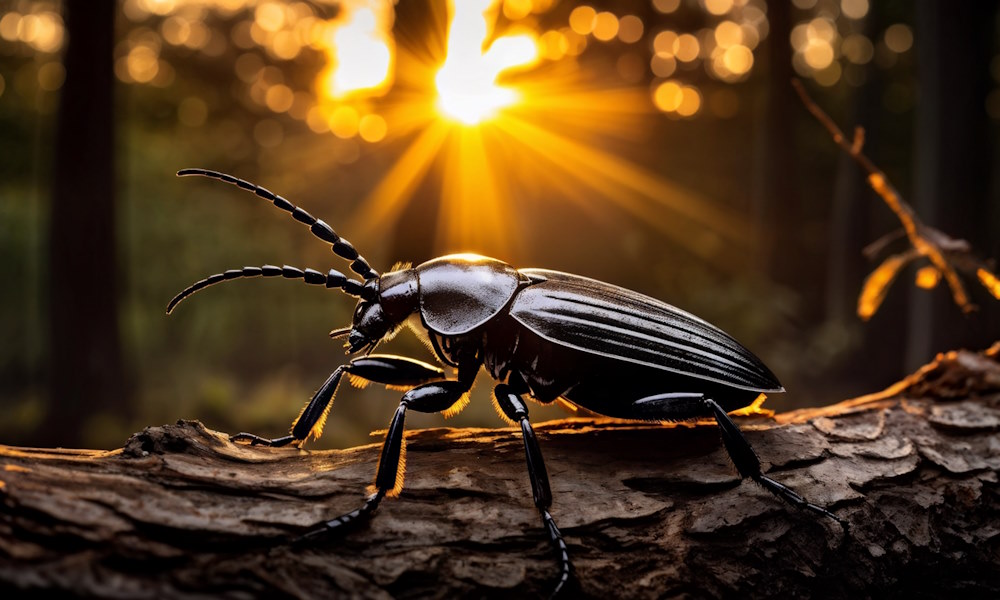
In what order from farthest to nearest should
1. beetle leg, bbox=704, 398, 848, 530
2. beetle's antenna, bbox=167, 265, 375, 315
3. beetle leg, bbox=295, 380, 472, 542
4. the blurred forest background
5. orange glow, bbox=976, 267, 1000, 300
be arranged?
the blurred forest background → orange glow, bbox=976, 267, 1000, 300 → beetle's antenna, bbox=167, 265, 375, 315 → beetle leg, bbox=704, 398, 848, 530 → beetle leg, bbox=295, 380, 472, 542

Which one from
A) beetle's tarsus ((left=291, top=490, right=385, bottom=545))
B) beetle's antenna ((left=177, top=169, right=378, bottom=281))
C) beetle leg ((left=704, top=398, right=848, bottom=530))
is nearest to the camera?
beetle's tarsus ((left=291, top=490, right=385, bottom=545))

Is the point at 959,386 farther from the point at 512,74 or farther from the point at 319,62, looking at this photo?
the point at 319,62

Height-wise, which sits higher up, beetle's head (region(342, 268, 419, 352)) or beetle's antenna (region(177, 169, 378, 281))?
beetle's antenna (region(177, 169, 378, 281))

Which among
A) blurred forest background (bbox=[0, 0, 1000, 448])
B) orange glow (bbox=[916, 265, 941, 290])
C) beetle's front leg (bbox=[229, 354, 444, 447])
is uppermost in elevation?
blurred forest background (bbox=[0, 0, 1000, 448])

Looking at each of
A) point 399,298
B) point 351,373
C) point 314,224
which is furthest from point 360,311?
point 314,224

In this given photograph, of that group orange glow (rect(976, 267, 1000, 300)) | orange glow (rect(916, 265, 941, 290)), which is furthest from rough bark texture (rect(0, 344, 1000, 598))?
orange glow (rect(916, 265, 941, 290))

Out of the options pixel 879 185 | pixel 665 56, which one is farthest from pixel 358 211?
pixel 879 185

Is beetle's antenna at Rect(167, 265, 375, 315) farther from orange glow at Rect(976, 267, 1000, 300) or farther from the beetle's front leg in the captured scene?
orange glow at Rect(976, 267, 1000, 300)
